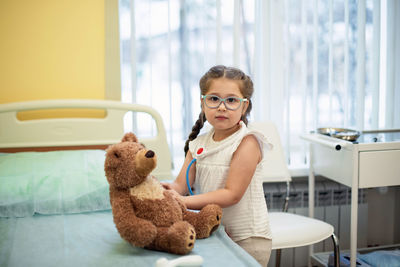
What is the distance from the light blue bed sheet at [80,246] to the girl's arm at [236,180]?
0.32ft

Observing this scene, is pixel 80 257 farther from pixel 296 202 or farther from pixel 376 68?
pixel 376 68

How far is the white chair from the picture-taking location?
1556 mm

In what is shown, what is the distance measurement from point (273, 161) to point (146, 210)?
111cm

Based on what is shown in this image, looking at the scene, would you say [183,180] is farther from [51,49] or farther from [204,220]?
[51,49]

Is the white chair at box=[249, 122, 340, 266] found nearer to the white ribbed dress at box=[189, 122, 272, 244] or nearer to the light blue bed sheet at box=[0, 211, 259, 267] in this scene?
the white ribbed dress at box=[189, 122, 272, 244]

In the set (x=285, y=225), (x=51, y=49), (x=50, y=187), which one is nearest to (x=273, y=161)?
(x=285, y=225)

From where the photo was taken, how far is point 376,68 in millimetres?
2361

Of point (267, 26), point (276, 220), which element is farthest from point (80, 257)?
point (267, 26)

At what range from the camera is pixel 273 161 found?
198 cm

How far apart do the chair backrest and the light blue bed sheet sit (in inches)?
33.8

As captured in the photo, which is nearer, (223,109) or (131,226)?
(131,226)

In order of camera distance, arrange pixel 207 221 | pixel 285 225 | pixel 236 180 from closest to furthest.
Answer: pixel 207 221 → pixel 236 180 → pixel 285 225

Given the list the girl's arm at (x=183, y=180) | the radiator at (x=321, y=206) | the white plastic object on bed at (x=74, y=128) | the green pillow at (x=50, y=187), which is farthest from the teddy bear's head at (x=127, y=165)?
the radiator at (x=321, y=206)

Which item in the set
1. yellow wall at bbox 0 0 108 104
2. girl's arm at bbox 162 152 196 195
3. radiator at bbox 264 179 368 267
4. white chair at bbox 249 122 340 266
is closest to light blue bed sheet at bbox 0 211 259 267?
girl's arm at bbox 162 152 196 195
